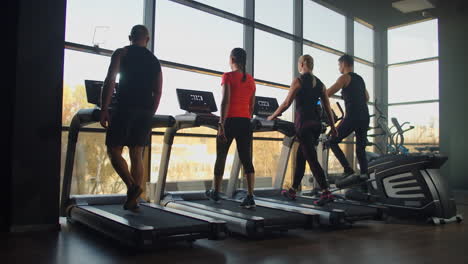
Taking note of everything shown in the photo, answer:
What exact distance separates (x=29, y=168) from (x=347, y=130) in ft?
9.97

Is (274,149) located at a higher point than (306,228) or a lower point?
higher

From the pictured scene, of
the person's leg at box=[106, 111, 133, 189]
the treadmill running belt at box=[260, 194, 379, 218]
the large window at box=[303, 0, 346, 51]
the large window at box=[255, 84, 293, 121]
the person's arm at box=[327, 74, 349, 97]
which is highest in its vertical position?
the large window at box=[303, 0, 346, 51]

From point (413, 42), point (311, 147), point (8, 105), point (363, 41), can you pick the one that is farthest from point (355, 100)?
point (413, 42)

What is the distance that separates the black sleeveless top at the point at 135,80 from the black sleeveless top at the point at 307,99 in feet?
5.01

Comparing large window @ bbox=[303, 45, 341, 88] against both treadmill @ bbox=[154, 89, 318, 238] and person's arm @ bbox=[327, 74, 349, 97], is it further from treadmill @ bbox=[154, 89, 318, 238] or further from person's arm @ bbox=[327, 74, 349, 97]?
treadmill @ bbox=[154, 89, 318, 238]

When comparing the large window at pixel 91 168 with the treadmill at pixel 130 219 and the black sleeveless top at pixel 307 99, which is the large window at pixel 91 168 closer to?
the treadmill at pixel 130 219

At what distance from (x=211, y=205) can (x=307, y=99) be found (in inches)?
55.5

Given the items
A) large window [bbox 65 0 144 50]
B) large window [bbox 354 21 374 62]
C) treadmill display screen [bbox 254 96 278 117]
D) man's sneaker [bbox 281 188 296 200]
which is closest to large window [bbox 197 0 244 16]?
large window [bbox 65 0 144 50]

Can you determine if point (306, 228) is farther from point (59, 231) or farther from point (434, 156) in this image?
point (59, 231)

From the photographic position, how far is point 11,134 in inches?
120

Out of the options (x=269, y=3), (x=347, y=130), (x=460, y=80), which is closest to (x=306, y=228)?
(x=347, y=130)

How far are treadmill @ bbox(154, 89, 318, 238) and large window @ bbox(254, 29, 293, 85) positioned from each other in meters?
2.24

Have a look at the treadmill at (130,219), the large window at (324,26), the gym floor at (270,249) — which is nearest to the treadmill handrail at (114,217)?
the treadmill at (130,219)

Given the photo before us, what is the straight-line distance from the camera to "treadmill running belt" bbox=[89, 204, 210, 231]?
2670 millimetres
